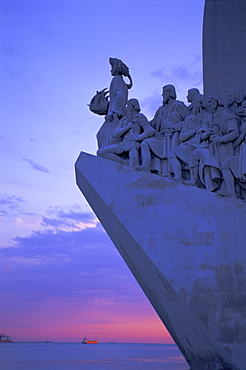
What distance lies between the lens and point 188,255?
8.45 meters

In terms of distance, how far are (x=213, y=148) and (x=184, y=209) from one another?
1335 millimetres

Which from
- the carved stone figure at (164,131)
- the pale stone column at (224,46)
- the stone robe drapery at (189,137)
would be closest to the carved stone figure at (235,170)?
the stone robe drapery at (189,137)

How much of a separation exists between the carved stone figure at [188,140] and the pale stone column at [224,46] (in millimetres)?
1555

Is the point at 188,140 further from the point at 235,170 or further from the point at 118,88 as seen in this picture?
the point at 118,88

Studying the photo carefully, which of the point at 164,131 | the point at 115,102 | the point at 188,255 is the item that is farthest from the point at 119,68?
the point at 188,255

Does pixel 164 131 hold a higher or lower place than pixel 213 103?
lower

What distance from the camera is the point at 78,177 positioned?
10.4m

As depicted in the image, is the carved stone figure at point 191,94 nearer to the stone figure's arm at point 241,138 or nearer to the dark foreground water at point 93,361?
the stone figure's arm at point 241,138

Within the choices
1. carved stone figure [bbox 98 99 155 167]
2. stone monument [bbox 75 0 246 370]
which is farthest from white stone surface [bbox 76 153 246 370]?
carved stone figure [bbox 98 99 155 167]

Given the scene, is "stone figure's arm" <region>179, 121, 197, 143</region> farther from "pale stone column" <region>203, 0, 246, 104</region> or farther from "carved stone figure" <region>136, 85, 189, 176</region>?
"pale stone column" <region>203, 0, 246, 104</region>

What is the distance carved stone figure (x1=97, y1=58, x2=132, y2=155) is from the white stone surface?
1.20 metres

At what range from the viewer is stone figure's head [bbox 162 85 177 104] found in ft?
34.3

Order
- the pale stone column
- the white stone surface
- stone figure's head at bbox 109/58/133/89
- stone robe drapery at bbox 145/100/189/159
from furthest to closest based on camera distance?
1. the pale stone column
2. stone figure's head at bbox 109/58/133/89
3. stone robe drapery at bbox 145/100/189/159
4. the white stone surface

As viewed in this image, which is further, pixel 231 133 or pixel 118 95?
pixel 118 95
